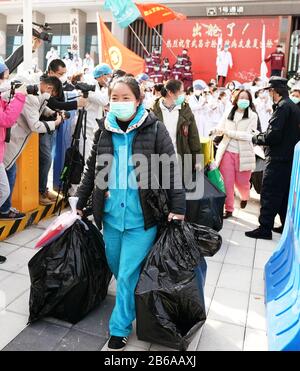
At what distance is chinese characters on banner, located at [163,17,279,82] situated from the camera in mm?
13352

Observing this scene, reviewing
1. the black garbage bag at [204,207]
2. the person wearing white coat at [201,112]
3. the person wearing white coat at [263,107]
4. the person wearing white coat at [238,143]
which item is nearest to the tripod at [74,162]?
the black garbage bag at [204,207]

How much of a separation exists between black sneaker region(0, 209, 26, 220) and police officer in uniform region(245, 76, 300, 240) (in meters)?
2.33

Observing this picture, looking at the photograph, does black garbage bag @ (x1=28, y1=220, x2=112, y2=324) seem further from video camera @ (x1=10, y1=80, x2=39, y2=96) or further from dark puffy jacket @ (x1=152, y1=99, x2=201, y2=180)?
dark puffy jacket @ (x1=152, y1=99, x2=201, y2=180)

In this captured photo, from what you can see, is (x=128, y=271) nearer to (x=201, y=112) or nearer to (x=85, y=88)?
(x=85, y=88)

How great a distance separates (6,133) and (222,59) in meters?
11.4

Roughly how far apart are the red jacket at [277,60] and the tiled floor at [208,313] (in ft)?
34.9

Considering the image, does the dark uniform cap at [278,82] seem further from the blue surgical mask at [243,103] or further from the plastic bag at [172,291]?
the plastic bag at [172,291]

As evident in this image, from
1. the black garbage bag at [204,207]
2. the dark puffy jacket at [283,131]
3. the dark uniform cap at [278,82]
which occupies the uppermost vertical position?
the dark uniform cap at [278,82]

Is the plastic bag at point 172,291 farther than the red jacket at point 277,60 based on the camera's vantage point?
No

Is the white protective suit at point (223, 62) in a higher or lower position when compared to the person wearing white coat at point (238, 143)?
higher

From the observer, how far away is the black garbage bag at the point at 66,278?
92.4 inches

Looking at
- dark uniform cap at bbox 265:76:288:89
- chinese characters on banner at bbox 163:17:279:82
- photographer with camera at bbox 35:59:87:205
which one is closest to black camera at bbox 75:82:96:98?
photographer with camera at bbox 35:59:87:205

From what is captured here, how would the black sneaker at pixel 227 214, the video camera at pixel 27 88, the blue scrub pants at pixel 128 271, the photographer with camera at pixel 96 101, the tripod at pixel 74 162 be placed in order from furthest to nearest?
the black sneaker at pixel 227 214 → the photographer with camera at pixel 96 101 → the tripod at pixel 74 162 → the video camera at pixel 27 88 → the blue scrub pants at pixel 128 271
